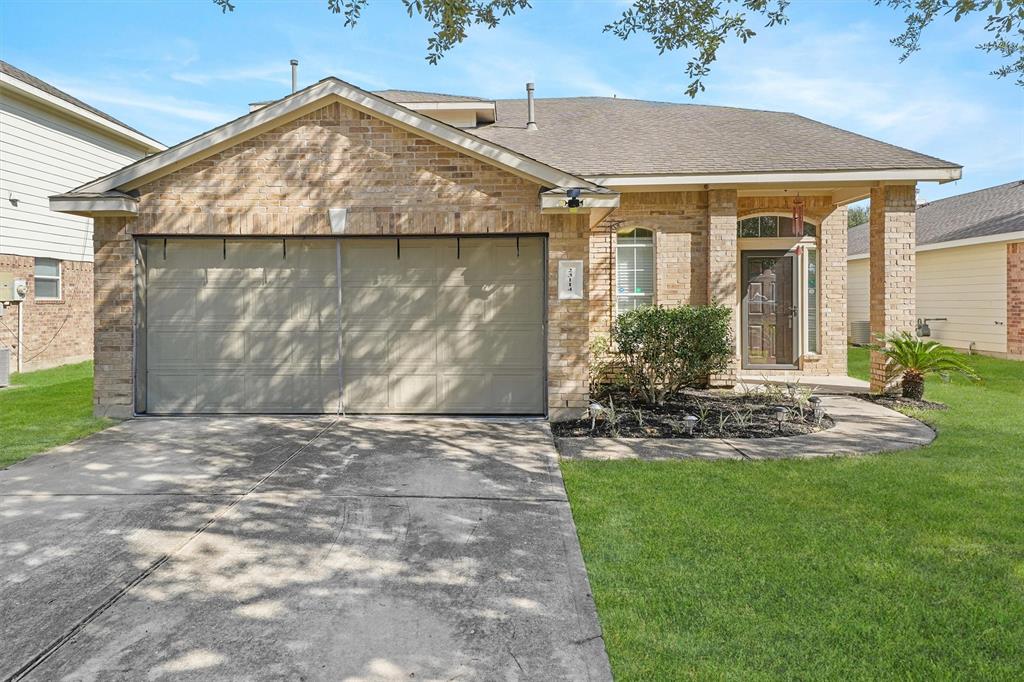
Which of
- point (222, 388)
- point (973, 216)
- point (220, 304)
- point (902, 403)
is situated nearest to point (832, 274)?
point (902, 403)

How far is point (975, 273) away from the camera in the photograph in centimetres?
1714

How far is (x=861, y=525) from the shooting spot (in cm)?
441

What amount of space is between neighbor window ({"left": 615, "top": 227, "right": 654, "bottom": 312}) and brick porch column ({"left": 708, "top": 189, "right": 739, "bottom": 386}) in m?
1.05

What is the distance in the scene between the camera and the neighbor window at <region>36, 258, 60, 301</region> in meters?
14.3

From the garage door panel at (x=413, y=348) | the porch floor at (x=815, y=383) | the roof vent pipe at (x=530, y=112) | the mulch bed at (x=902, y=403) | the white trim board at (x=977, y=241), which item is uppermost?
the roof vent pipe at (x=530, y=112)

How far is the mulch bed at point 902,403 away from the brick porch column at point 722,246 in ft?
7.01

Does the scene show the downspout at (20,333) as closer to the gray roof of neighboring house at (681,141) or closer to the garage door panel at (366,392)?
the garage door panel at (366,392)

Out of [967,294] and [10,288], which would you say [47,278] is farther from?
[967,294]

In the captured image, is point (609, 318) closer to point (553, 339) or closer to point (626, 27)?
point (553, 339)

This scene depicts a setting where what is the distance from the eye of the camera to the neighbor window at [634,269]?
37.6 feet

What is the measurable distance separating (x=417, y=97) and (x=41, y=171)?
8396mm

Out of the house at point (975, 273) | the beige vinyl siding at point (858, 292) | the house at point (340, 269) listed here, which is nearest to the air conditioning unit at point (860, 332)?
the house at point (975, 273)

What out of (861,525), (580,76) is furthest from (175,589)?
(580,76)

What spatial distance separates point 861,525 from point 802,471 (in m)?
1.38
